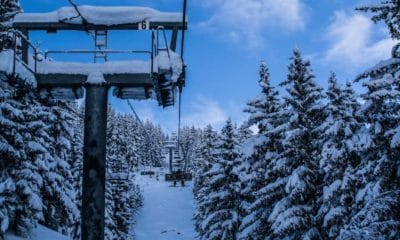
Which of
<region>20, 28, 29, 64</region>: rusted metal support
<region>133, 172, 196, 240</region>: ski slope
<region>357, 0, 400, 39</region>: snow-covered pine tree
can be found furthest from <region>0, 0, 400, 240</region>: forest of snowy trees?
<region>133, 172, 196, 240</region>: ski slope

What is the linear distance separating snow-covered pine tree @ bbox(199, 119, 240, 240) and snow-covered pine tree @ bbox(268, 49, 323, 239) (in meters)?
6.91

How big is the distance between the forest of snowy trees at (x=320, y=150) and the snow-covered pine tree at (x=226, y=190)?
2.39 meters

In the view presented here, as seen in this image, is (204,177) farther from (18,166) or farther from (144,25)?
(144,25)

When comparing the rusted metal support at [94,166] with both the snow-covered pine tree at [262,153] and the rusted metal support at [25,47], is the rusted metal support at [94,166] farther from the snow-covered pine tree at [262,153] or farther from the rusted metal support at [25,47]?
the snow-covered pine tree at [262,153]

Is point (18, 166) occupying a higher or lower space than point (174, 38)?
lower

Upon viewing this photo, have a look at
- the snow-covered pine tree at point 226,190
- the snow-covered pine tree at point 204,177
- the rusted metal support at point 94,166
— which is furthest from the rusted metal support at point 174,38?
the snow-covered pine tree at point 204,177

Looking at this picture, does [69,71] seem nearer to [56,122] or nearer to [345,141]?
[345,141]

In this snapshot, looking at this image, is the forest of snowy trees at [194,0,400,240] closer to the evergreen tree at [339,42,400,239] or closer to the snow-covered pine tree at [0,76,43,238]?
the evergreen tree at [339,42,400,239]

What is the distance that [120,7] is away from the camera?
999cm

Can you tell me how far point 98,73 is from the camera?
9.20 m

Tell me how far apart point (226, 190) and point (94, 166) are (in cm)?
2043

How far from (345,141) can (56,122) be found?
19.1 m

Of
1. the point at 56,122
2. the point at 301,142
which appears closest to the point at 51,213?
the point at 56,122

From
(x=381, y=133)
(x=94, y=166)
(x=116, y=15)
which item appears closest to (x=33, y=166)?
(x=116, y=15)
